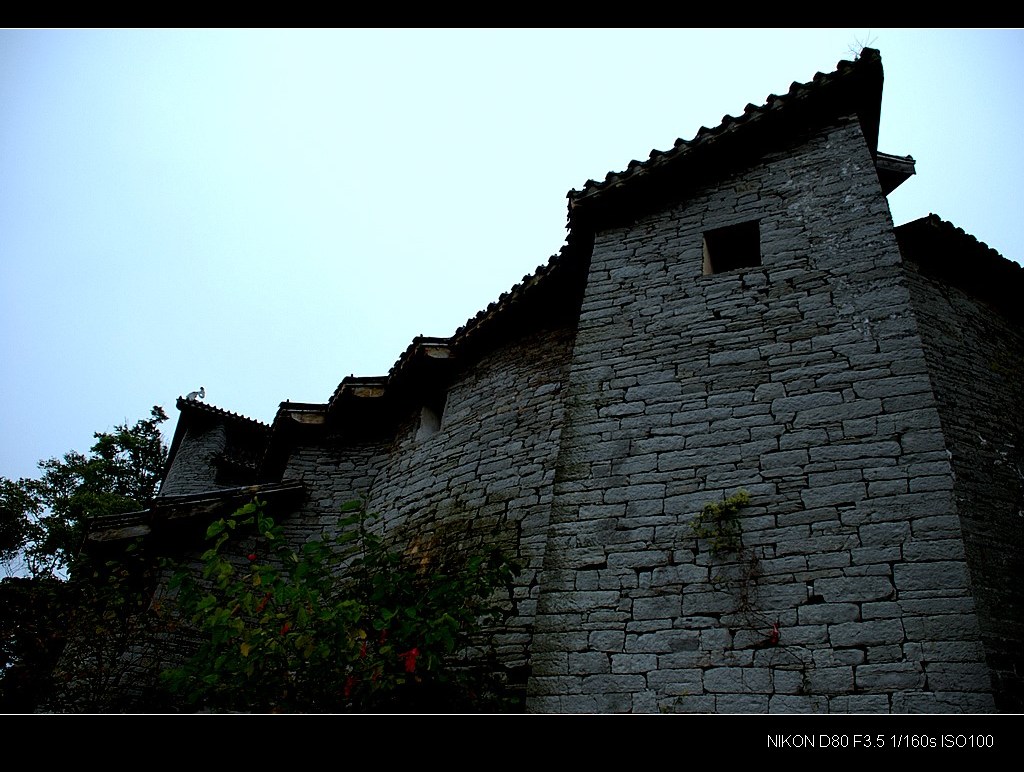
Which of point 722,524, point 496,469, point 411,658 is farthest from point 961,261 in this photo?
point 411,658

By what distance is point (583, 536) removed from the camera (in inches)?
203

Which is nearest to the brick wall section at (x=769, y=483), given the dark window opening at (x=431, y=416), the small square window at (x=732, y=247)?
the small square window at (x=732, y=247)

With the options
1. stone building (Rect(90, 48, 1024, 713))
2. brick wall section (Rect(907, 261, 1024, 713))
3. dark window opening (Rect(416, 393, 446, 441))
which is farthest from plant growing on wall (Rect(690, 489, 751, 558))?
dark window opening (Rect(416, 393, 446, 441))

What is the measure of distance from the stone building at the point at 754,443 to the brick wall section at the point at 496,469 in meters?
0.03

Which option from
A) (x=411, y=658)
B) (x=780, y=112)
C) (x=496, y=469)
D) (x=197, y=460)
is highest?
(x=780, y=112)

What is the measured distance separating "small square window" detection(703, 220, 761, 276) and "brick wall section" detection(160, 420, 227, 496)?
1037 centimetres

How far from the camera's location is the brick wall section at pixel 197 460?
1307 cm

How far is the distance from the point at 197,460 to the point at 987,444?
12810 millimetres

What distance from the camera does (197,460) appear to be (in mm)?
13398

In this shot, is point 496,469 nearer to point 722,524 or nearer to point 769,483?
point 722,524

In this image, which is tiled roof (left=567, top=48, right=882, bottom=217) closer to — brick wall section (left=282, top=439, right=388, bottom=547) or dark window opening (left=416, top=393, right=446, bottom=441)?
dark window opening (left=416, top=393, right=446, bottom=441)

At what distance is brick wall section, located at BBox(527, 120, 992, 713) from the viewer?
13.3 feet
